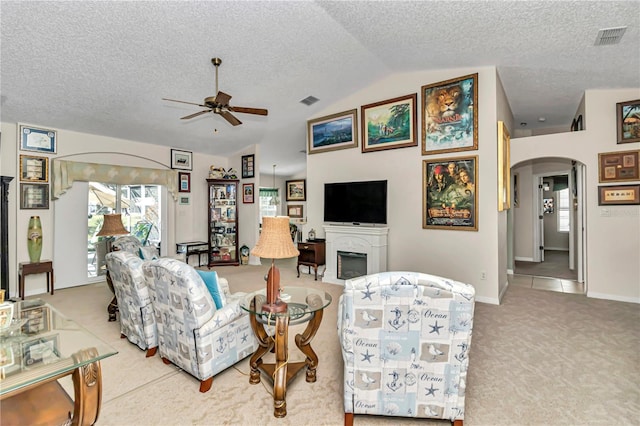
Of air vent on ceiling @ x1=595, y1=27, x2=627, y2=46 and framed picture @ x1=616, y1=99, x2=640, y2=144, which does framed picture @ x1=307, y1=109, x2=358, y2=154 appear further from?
framed picture @ x1=616, y1=99, x2=640, y2=144

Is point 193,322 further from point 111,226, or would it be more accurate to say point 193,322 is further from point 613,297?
point 613,297

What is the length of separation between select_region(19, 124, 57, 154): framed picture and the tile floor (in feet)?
26.2

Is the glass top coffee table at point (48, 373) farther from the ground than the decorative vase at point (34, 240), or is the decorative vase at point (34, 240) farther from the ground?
the decorative vase at point (34, 240)

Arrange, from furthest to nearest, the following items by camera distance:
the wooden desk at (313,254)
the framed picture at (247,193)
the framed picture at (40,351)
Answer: the framed picture at (247,193) < the wooden desk at (313,254) < the framed picture at (40,351)

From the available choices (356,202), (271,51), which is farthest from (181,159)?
(356,202)

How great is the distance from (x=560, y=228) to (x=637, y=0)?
8.18m

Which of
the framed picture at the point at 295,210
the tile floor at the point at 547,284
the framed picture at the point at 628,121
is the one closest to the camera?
the framed picture at the point at 628,121

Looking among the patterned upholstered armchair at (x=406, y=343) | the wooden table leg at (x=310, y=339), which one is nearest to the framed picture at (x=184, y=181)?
the wooden table leg at (x=310, y=339)

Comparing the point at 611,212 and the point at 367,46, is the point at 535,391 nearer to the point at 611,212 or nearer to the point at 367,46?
the point at 611,212

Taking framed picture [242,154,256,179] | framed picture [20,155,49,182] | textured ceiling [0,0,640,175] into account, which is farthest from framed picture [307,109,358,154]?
framed picture [20,155,49,182]

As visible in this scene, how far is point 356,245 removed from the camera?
5199mm

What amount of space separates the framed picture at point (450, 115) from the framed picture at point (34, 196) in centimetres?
603

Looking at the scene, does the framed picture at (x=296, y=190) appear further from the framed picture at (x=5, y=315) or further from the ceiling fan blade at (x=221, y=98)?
the framed picture at (x=5, y=315)

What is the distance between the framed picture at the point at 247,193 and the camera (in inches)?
282
